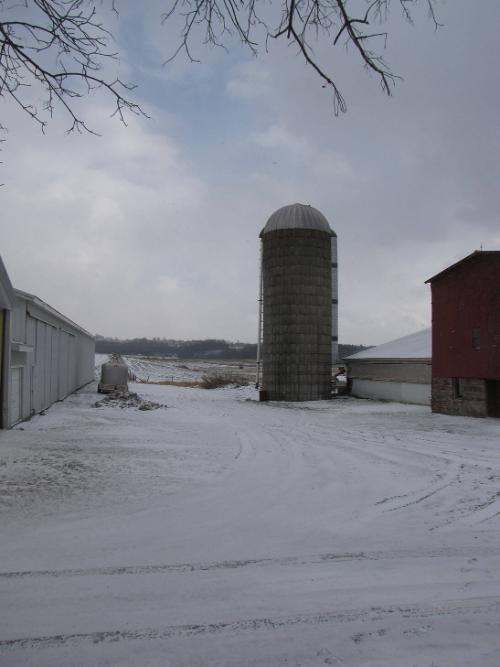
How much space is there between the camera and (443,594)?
14.0 ft

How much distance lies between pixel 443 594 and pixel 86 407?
1876 centimetres

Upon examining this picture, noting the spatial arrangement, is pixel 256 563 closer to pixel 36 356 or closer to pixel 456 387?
pixel 36 356

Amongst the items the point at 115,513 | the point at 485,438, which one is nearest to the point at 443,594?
the point at 115,513

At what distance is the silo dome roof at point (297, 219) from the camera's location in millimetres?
28891

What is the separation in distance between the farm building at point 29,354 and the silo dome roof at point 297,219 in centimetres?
1247

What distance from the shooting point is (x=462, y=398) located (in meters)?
19.9

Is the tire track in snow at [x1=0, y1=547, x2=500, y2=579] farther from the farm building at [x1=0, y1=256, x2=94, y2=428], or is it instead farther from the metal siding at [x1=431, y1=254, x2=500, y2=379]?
the metal siding at [x1=431, y1=254, x2=500, y2=379]

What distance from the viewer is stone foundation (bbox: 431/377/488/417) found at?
746 inches

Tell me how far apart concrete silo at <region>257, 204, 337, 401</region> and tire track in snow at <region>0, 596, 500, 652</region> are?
78.0ft

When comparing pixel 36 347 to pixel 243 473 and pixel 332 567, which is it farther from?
pixel 332 567

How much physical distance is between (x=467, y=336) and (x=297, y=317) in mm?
10032

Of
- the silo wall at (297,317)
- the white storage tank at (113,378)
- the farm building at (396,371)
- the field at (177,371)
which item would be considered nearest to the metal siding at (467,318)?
the farm building at (396,371)

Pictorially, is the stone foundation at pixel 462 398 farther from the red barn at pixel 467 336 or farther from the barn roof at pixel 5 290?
the barn roof at pixel 5 290

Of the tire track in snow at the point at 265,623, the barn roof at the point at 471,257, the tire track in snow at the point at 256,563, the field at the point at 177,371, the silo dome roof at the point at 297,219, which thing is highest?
the silo dome roof at the point at 297,219
